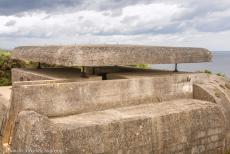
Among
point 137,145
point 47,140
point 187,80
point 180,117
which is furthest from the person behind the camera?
point 187,80

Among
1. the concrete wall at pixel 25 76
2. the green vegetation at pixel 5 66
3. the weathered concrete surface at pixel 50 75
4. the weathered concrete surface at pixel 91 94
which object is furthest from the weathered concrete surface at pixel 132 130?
the green vegetation at pixel 5 66

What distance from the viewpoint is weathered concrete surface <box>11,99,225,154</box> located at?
500 cm

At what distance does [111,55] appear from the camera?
244 inches

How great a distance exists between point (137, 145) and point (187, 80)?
231 centimetres

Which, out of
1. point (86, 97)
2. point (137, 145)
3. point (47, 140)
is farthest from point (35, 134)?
point (137, 145)

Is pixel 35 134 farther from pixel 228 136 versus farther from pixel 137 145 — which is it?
pixel 228 136

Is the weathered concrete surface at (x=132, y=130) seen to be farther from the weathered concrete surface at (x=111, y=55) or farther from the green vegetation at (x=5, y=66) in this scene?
the green vegetation at (x=5, y=66)

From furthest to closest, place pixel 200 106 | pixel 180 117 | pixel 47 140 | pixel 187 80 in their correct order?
pixel 187 80, pixel 200 106, pixel 180 117, pixel 47 140

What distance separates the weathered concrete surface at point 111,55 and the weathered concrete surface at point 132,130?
89 cm

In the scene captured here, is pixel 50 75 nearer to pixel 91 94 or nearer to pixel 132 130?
pixel 91 94

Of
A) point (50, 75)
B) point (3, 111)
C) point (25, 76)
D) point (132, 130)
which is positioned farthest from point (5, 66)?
point (132, 130)

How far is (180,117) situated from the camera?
641 centimetres

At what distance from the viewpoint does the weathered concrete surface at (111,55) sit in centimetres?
586

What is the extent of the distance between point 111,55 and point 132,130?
1.40 m
